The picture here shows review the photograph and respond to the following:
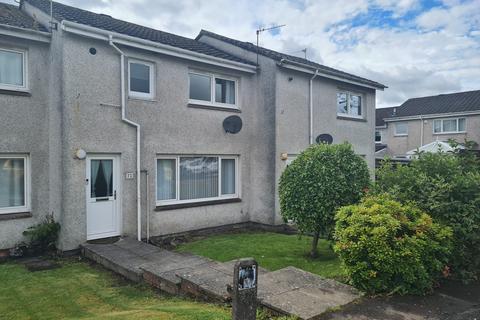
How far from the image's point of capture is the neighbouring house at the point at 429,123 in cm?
2902

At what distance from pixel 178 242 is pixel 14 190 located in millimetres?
4446

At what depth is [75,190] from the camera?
29.1 ft

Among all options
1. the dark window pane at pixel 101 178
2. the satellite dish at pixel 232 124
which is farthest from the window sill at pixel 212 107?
the dark window pane at pixel 101 178

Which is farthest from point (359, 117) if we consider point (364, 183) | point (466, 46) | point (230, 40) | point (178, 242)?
point (178, 242)

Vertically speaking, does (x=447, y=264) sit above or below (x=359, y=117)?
below

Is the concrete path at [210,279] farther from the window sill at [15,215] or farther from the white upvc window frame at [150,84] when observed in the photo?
the white upvc window frame at [150,84]

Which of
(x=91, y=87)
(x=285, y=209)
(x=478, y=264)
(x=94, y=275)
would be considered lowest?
(x=94, y=275)

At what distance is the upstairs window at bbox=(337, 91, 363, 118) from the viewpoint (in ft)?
51.2

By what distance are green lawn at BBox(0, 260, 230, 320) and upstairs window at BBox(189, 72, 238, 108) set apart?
6.18 meters

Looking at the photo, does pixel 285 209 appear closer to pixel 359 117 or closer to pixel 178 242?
pixel 178 242

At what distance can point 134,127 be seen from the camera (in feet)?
32.5

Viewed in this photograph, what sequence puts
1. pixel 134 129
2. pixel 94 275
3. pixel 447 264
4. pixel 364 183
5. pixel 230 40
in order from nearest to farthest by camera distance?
1. pixel 447 264
2. pixel 94 275
3. pixel 364 183
4. pixel 134 129
5. pixel 230 40

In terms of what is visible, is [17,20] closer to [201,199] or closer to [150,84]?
[150,84]

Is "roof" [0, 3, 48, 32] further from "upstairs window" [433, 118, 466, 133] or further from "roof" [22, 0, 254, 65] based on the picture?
"upstairs window" [433, 118, 466, 133]
